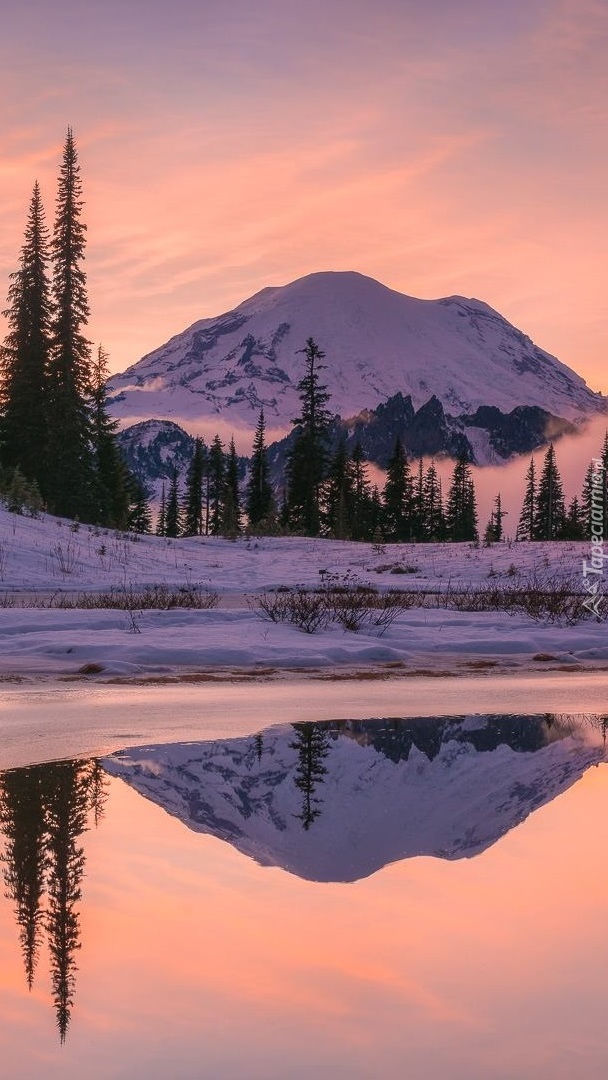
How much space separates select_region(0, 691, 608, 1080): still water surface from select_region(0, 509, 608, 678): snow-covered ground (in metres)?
5.21

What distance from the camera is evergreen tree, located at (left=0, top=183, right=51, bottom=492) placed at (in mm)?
43750

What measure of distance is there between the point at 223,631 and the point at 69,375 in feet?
104

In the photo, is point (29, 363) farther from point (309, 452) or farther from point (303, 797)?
point (303, 797)

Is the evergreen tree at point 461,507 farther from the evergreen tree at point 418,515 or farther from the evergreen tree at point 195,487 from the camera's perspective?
the evergreen tree at point 195,487

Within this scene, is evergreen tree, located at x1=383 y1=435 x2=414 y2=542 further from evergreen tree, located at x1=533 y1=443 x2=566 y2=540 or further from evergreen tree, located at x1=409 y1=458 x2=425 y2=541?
evergreen tree, located at x1=533 y1=443 x2=566 y2=540

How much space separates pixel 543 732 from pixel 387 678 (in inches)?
135

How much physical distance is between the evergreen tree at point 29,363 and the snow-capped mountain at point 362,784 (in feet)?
122

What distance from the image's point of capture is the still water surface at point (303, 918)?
285 centimetres

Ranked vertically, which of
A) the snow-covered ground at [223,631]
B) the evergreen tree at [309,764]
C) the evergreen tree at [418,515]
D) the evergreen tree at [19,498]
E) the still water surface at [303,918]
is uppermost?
the evergreen tree at [418,515]

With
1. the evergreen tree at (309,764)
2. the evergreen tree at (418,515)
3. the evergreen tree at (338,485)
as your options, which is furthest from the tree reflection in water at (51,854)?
the evergreen tree at (418,515)

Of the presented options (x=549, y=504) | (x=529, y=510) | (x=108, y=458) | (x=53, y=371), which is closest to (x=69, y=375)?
(x=53, y=371)

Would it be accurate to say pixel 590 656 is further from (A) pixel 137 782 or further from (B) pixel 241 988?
(B) pixel 241 988

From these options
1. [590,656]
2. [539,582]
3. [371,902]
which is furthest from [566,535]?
[371,902]

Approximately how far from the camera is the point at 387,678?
1112cm
